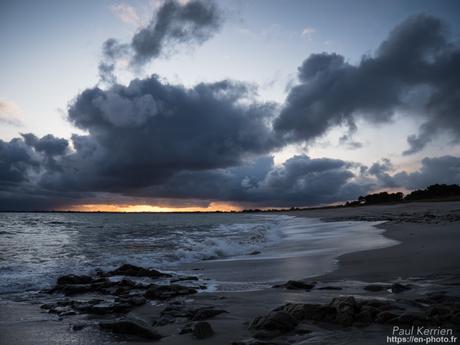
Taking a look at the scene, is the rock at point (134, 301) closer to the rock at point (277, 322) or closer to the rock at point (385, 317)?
the rock at point (277, 322)

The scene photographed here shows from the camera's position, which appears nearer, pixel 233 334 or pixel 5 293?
pixel 233 334

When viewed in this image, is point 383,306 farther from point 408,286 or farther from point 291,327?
point 408,286

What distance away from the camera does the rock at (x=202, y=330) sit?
376 cm

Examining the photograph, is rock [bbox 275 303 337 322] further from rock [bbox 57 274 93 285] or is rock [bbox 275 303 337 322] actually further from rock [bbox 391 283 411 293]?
rock [bbox 57 274 93 285]

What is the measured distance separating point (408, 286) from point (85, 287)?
6165 millimetres

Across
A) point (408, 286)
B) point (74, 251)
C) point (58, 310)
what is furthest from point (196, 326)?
point (74, 251)

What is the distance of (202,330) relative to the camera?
381cm

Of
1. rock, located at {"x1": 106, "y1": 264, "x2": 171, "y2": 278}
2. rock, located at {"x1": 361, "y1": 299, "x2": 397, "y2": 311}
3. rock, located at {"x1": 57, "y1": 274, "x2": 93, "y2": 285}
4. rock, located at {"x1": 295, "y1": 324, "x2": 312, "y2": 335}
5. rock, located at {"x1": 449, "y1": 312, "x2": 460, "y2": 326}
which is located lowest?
rock, located at {"x1": 106, "y1": 264, "x2": 171, "y2": 278}

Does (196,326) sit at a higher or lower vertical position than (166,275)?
higher

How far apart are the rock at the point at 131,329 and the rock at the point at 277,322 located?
3.74 feet

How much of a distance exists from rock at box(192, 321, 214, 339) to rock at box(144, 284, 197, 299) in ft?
7.84

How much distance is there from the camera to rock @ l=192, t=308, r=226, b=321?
14.8ft

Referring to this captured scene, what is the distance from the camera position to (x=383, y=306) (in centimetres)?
418

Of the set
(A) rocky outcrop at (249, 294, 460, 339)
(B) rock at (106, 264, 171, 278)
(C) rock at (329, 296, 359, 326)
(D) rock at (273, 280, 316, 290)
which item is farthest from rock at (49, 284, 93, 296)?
(C) rock at (329, 296, 359, 326)
